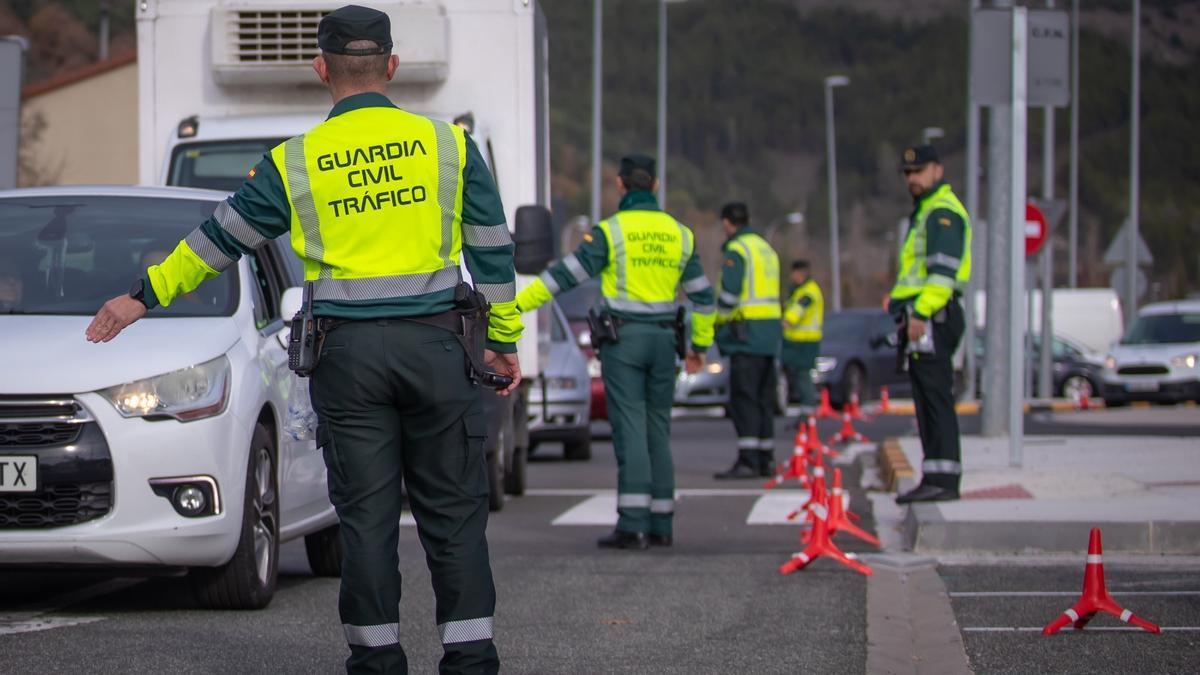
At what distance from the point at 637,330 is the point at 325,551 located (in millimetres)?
2066

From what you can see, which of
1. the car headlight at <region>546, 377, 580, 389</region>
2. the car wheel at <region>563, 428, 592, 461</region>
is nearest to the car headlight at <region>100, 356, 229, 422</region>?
the car headlight at <region>546, 377, 580, 389</region>

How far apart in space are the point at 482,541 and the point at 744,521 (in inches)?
265

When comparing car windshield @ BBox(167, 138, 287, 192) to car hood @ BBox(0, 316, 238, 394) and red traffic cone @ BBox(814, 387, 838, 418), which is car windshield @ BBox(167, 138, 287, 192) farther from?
red traffic cone @ BBox(814, 387, 838, 418)

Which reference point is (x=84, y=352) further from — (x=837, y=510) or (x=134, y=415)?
(x=837, y=510)

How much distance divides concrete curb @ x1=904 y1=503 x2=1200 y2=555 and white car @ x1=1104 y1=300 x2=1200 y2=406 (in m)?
21.0

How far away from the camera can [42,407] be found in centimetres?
708

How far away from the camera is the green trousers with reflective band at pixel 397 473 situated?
513cm

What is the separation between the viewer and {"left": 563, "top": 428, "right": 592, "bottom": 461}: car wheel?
17.7 m

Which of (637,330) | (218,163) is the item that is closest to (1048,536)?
(637,330)

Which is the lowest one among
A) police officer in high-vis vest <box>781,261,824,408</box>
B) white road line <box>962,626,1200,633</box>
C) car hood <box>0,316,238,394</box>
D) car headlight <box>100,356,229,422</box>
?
white road line <box>962,626,1200,633</box>

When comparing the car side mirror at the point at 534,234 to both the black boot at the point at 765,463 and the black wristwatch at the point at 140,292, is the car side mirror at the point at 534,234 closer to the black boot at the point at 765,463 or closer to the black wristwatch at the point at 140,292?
the black boot at the point at 765,463

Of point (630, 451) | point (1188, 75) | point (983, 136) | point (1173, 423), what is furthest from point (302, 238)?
point (983, 136)

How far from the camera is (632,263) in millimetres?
10312

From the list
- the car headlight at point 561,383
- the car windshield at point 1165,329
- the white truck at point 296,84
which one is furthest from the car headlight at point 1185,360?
the white truck at point 296,84
